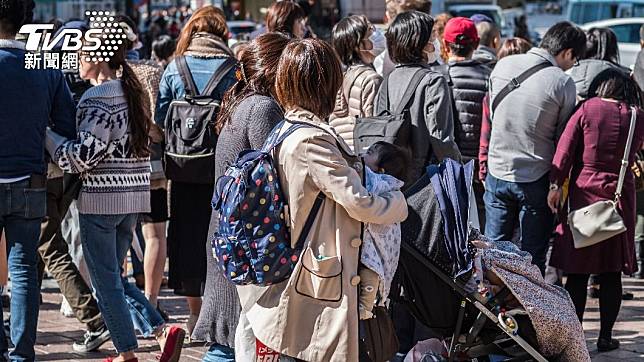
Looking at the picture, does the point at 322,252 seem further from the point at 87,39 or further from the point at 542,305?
the point at 87,39

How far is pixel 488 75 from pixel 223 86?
193 cm

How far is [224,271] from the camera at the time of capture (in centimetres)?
418

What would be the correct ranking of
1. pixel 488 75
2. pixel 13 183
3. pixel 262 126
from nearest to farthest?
1. pixel 262 126
2. pixel 13 183
3. pixel 488 75

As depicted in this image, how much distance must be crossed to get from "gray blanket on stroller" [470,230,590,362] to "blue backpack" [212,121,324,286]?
46.6 inches

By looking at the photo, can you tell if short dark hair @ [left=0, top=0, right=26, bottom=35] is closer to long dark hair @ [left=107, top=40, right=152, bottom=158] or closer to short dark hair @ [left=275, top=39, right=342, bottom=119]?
long dark hair @ [left=107, top=40, right=152, bottom=158]

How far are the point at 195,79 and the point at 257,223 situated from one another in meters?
2.57

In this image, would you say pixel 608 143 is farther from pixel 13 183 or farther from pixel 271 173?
pixel 13 183

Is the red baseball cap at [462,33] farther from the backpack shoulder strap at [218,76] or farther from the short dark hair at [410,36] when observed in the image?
the backpack shoulder strap at [218,76]

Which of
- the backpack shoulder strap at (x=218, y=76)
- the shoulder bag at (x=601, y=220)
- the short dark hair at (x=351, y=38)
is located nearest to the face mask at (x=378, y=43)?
the short dark hair at (x=351, y=38)

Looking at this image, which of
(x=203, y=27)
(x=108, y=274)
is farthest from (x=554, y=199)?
(x=108, y=274)

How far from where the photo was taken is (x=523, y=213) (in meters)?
6.67

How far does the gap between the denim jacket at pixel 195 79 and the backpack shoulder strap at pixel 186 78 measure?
0.06ft

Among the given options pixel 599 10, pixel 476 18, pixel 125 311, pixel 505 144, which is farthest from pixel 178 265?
pixel 599 10

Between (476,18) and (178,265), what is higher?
(476,18)
